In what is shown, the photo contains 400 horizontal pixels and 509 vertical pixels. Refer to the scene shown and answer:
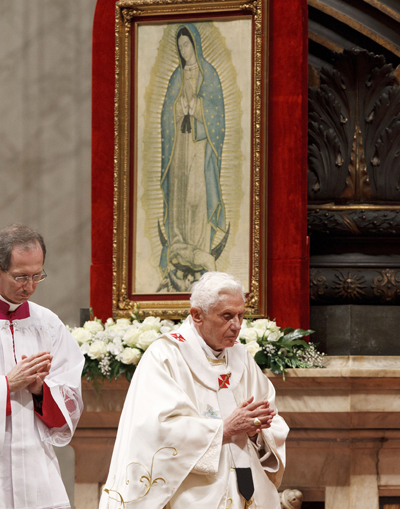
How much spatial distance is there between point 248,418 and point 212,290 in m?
0.59

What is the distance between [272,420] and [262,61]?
2.61 meters

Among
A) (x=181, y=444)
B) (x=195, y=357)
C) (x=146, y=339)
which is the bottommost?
(x=181, y=444)

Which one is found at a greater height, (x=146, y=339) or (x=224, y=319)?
(x=224, y=319)

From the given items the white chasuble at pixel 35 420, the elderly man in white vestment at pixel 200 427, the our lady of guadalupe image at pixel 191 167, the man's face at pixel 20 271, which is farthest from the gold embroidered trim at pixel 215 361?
the our lady of guadalupe image at pixel 191 167

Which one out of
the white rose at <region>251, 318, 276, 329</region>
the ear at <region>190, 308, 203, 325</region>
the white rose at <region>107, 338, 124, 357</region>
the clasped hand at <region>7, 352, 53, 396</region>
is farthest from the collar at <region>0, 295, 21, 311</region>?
the white rose at <region>251, 318, 276, 329</region>

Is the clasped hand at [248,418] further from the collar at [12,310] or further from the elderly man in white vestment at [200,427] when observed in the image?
the collar at [12,310]

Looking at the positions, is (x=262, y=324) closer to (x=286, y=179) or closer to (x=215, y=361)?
(x=286, y=179)

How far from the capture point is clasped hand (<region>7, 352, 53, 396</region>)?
11.5ft

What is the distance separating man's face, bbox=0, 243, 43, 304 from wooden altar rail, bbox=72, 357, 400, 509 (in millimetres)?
1540

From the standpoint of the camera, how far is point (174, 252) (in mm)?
5453

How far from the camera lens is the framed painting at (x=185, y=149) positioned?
5.39 m

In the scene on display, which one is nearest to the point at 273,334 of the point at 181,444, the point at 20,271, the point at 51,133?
the point at 181,444

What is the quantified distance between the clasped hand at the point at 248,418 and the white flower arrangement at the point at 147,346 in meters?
1.29

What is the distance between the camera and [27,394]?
3627 mm
